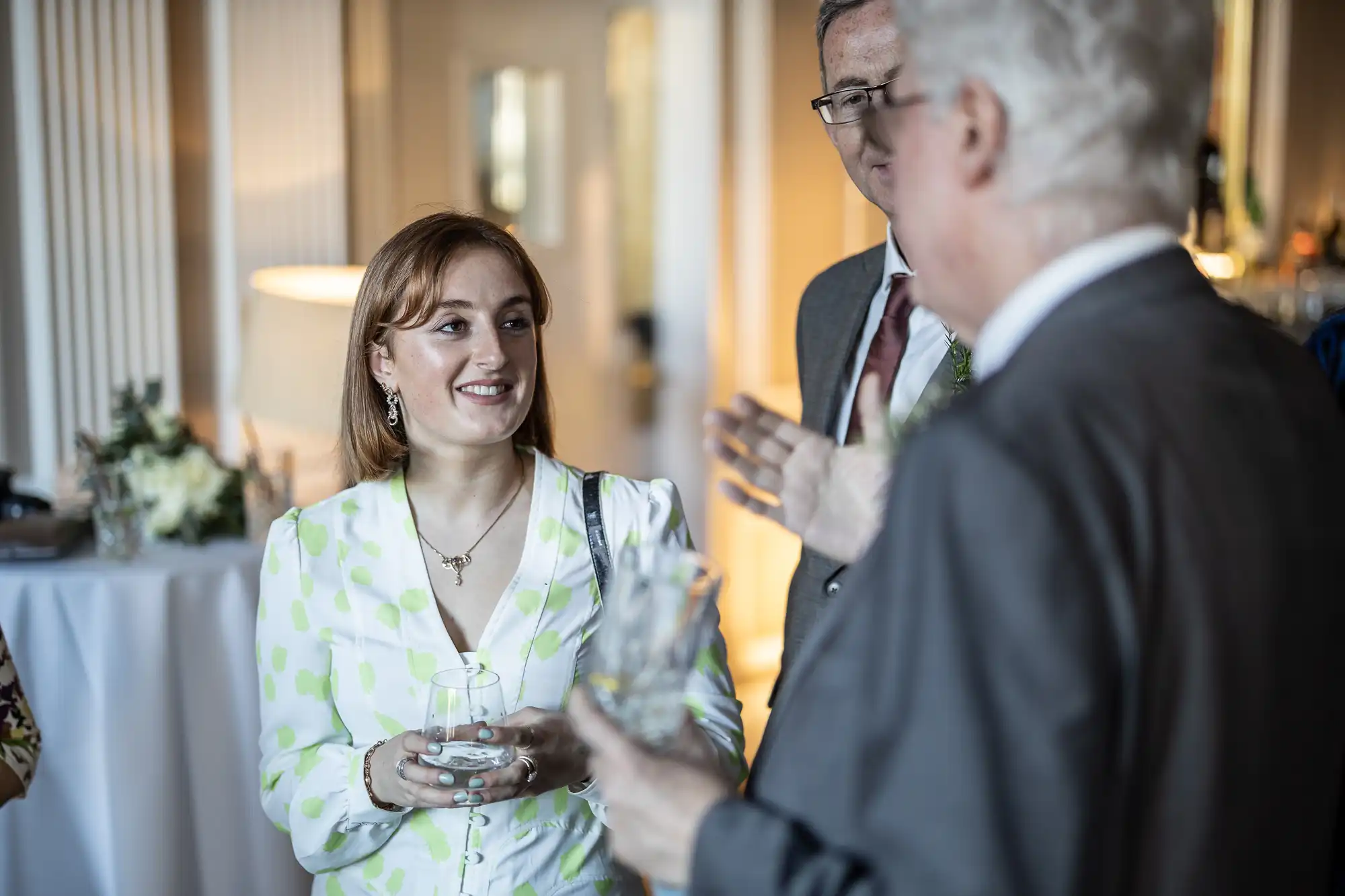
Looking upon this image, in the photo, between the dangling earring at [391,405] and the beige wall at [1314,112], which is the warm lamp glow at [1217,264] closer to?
the beige wall at [1314,112]

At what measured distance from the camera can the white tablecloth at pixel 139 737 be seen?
9.32ft

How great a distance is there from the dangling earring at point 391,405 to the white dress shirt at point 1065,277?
1.26 meters

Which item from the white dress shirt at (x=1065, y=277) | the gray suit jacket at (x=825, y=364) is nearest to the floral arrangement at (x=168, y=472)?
the gray suit jacket at (x=825, y=364)

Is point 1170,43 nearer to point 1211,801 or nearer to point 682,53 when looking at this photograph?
point 1211,801

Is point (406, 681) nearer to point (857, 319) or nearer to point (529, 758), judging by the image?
point (529, 758)

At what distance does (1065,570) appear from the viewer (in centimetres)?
85

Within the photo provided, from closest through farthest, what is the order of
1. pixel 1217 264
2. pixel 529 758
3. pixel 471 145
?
pixel 529 758 < pixel 471 145 < pixel 1217 264

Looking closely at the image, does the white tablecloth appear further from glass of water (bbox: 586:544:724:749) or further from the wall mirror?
the wall mirror

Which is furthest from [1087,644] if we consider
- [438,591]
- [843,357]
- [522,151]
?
[522,151]

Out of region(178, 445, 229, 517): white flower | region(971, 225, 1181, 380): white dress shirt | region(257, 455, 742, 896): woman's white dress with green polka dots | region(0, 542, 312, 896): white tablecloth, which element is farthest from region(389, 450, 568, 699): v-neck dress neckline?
region(178, 445, 229, 517): white flower

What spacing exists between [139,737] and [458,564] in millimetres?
1363

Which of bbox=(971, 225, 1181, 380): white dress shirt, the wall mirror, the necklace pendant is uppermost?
the wall mirror

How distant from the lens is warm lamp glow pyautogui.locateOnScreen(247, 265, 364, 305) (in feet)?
13.2

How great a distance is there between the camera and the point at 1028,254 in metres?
0.98
